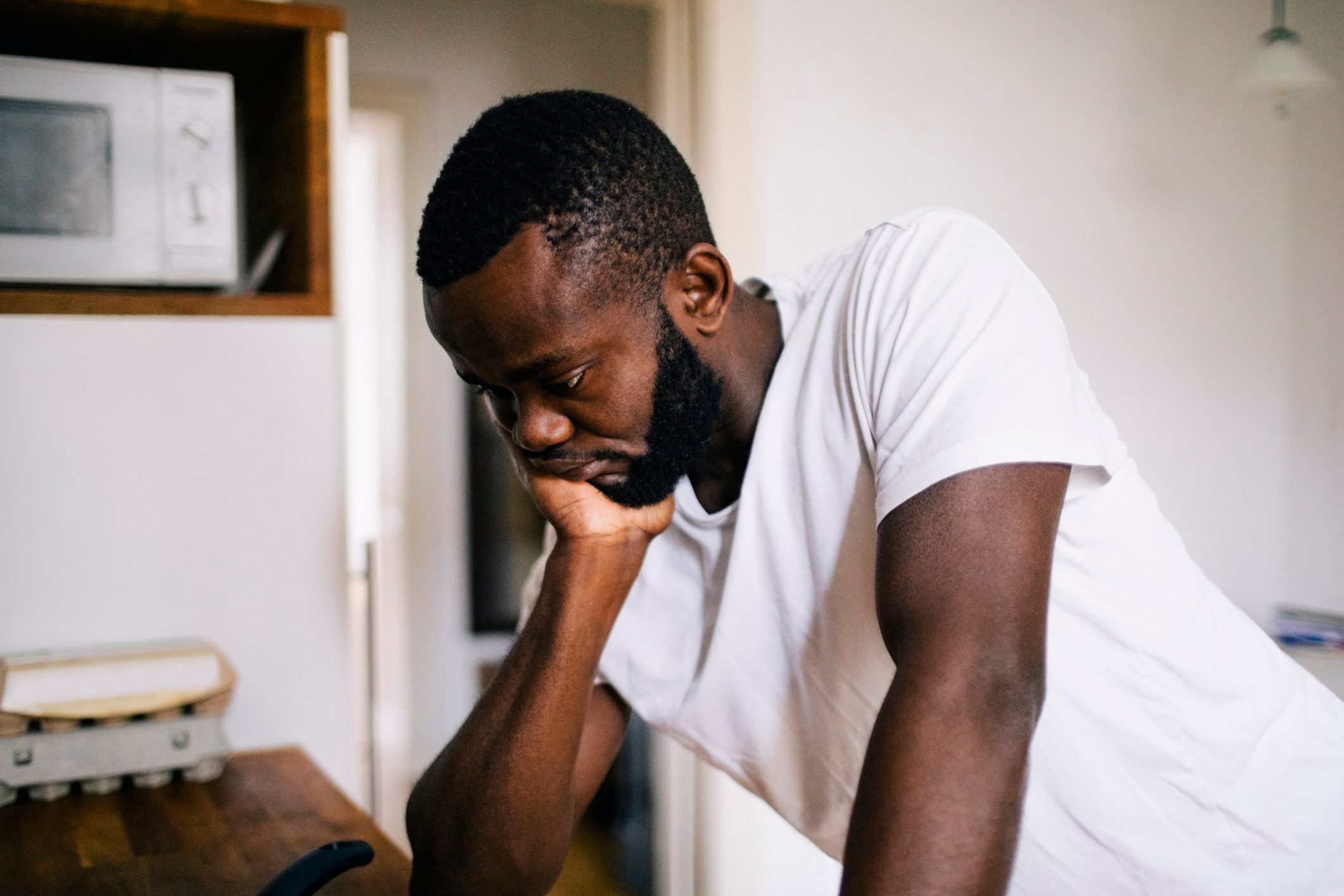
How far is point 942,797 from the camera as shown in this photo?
657mm

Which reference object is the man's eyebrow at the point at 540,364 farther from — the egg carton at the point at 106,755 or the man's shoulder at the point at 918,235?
the egg carton at the point at 106,755

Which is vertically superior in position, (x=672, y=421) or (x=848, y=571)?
(x=672, y=421)

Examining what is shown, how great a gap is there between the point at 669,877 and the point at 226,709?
3.91 ft

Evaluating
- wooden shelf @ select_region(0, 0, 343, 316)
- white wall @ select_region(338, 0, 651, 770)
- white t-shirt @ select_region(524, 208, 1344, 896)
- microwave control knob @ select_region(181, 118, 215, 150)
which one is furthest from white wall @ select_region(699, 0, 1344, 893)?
white wall @ select_region(338, 0, 651, 770)

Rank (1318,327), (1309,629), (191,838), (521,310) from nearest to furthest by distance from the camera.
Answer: (521,310) → (191,838) → (1309,629) → (1318,327)

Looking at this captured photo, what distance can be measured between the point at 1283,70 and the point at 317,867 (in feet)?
7.62

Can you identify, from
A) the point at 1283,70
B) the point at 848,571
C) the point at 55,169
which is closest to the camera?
the point at 848,571

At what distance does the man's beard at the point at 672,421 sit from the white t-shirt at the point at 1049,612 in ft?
0.17

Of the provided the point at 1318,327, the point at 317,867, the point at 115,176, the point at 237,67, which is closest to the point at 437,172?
the point at 237,67

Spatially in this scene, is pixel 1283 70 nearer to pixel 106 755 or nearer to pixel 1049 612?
pixel 1049 612

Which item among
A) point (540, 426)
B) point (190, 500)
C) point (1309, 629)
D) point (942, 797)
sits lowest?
point (1309, 629)

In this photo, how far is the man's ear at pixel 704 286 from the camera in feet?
3.10

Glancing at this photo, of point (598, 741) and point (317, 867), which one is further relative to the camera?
point (598, 741)

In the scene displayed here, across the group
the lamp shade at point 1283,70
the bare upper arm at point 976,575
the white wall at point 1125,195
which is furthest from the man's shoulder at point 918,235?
the lamp shade at point 1283,70
